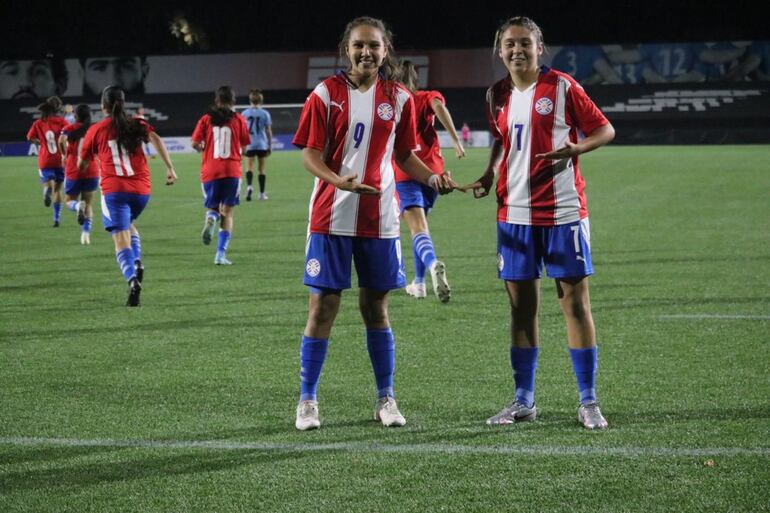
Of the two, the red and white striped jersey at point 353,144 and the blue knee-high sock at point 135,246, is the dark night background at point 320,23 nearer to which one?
the blue knee-high sock at point 135,246

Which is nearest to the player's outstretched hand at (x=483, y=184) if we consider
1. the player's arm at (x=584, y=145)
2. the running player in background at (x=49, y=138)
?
the player's arm at (x=584, y=145)

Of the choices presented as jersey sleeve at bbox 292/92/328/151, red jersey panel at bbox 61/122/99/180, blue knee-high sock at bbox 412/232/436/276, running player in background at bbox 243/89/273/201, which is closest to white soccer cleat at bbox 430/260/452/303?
blue knee-high sock at bbox 412/232/436/276

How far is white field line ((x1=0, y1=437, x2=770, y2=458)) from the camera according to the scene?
468 cm

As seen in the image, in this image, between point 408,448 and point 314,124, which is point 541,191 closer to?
point 314,124

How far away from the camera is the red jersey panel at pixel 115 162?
9.74m

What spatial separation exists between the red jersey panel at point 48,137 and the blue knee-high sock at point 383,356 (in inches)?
556

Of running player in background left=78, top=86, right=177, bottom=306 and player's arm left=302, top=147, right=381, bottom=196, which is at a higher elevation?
running player in background left=78, top=86, right=177, bottom=306

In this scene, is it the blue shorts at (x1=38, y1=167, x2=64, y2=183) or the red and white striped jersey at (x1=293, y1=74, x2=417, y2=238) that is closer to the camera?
the red and white striped jersey at (x1=293, y1=74, x2=417, y2=238)

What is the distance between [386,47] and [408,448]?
1833 mm

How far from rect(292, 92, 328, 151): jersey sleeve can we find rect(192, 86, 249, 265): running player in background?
24.0ft

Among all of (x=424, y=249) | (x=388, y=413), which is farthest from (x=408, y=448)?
(x=424, y=249)

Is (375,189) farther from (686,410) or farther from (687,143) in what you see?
(687,143)

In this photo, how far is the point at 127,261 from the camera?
9.81m

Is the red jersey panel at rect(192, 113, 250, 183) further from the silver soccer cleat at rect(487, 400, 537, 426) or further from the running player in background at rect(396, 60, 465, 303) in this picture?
the silver soccer cleat at rect(487, 400, 537, 426)
